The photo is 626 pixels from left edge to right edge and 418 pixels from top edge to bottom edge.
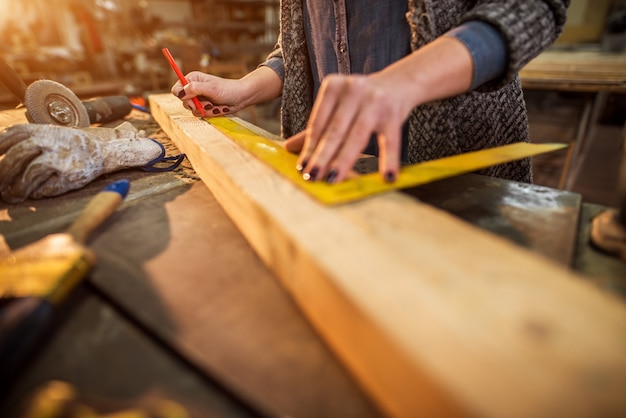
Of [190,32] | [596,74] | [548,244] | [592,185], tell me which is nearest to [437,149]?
Result: [548,244]

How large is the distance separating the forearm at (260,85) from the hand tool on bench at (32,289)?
4.24ft

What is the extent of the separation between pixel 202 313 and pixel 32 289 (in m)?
0.32

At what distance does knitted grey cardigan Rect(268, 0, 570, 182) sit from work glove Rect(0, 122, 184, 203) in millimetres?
1069

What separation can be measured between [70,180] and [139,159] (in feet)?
0.89

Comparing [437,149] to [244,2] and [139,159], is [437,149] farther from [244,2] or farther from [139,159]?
[244,2]

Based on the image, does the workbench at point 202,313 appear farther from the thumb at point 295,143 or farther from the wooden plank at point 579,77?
the wooden plank at point 579,77

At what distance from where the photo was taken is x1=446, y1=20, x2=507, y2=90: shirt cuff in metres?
0.98

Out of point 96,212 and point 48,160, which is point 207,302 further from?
point 48,160

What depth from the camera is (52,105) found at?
1588mm

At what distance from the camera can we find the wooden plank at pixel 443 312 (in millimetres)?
383

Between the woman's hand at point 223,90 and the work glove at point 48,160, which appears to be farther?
the woman's hand at point 223,90

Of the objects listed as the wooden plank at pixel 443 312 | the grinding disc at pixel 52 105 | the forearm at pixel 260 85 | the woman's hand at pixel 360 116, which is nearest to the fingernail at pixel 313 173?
the woman's hand at pixel 360 116

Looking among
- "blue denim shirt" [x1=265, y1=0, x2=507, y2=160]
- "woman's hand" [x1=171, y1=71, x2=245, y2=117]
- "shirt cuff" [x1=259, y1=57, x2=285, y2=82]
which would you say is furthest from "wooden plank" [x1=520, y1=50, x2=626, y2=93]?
"woman's hand" [x1=171, y1=71, x2=245, y2=117]

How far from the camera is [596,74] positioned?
2.93 meters
